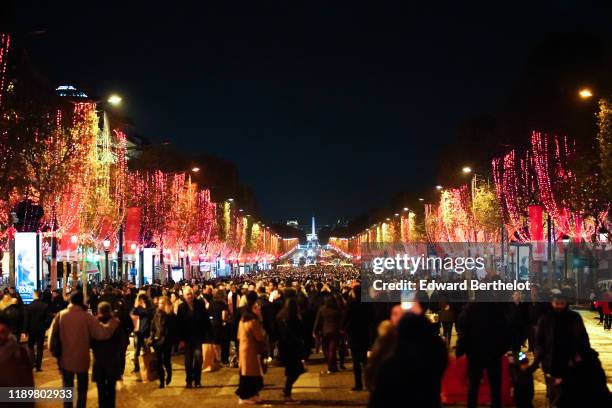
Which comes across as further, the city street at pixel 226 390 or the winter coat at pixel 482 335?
the city street at pixel 226 390

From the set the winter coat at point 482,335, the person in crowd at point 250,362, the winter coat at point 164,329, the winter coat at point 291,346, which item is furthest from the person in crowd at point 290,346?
the winter coat at point 482,335

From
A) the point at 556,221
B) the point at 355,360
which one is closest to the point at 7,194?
the point at 355,360

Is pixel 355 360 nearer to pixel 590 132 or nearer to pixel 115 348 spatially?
pixel 115 348

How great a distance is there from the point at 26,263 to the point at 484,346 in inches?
1015

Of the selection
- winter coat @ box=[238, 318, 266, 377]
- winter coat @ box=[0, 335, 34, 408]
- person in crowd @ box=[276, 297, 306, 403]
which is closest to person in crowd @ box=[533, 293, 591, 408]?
winter coat @ box=[238, 318, 266, 377]

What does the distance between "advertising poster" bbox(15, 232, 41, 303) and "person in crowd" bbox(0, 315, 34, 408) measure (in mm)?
26798

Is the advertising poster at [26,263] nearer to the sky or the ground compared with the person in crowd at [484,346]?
nearer to the sky

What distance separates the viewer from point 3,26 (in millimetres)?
34594

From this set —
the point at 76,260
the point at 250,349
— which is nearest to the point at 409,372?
the point at 250,349

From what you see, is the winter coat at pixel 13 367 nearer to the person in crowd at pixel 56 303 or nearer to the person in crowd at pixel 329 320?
the person in crowd at pixel 329 320

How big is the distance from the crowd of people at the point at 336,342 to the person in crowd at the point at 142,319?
36 millimetres

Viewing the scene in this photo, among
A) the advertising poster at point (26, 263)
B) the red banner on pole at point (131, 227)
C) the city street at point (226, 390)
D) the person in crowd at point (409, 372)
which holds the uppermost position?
the red banner on pole at point (131, 227)

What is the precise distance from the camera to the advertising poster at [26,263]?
119ft

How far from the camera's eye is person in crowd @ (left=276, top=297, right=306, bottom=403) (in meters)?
17.5
